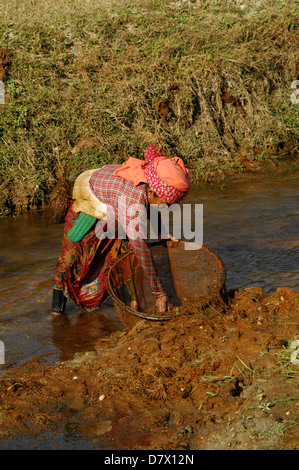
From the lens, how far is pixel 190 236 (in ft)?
21.5

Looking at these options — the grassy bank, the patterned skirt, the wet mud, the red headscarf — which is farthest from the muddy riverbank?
the grassy bank

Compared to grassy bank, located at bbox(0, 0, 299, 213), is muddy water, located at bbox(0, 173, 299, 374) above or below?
below

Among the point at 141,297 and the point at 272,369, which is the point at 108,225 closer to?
the point at 141,297

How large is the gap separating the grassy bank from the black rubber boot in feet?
9.73

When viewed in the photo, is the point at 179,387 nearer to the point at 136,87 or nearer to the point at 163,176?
the point at 163,176

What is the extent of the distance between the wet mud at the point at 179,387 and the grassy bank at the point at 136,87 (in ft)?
13.6

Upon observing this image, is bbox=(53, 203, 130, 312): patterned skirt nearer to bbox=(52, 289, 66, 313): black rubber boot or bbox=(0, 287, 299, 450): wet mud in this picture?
bbox=(52, 289, 66, 313): black rubber boot

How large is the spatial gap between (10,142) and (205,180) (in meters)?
2.75

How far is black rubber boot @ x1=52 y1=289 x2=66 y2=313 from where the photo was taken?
4434 mm

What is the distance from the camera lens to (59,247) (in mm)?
A: 6180

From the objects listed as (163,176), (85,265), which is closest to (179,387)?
(163,176)

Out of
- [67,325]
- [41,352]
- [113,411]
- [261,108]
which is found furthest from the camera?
[261,108]

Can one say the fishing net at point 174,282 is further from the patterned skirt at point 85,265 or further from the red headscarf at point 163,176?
the red headscarf at point 163,176
